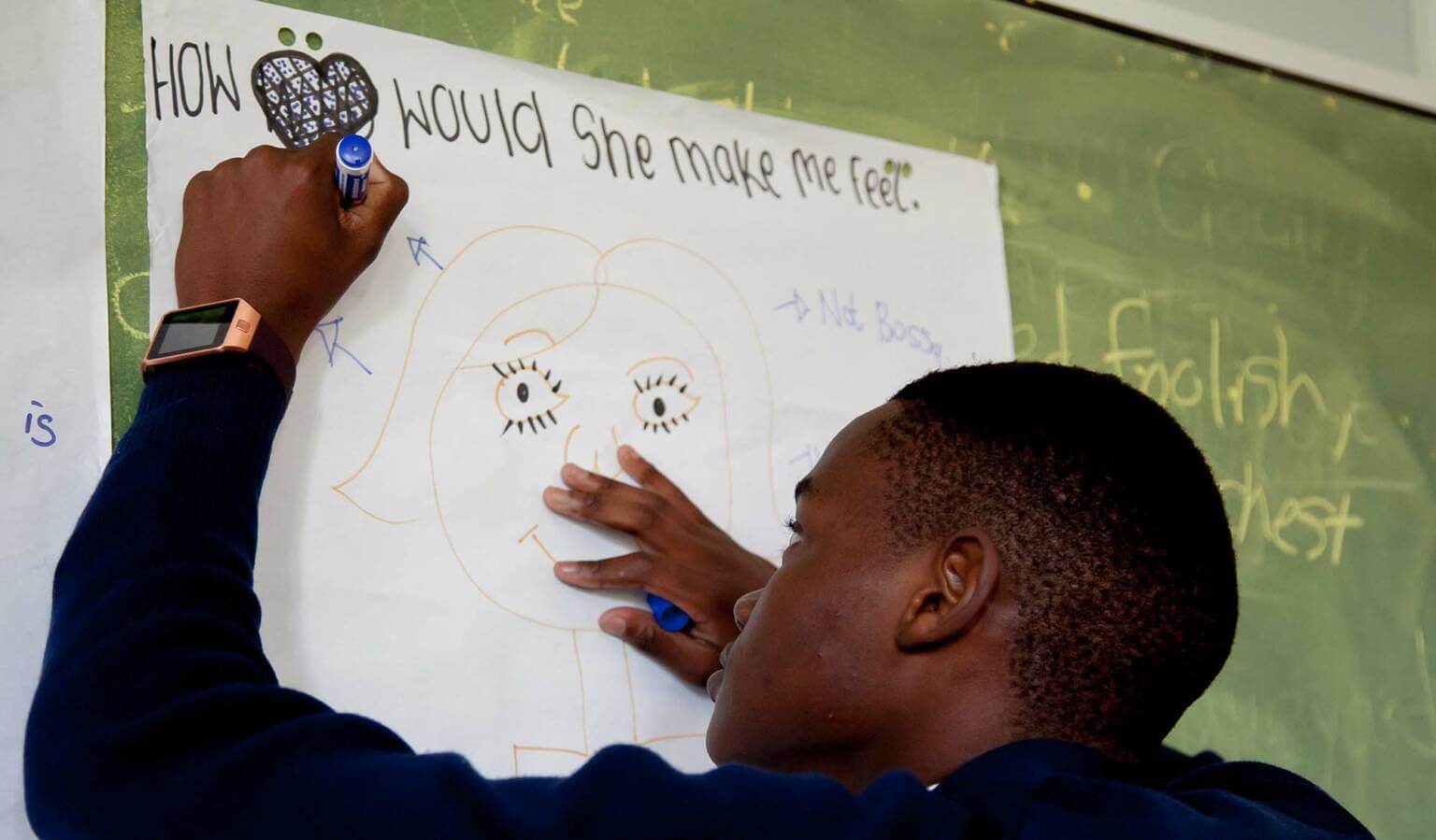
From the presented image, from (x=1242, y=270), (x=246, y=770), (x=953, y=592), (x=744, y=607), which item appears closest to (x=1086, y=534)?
(x=953, y=592)

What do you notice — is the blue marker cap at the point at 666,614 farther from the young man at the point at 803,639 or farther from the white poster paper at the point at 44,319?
the white poster paper at the point at 44,319

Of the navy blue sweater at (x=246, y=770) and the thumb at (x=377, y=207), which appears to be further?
the thumb at (x=377, y=207)

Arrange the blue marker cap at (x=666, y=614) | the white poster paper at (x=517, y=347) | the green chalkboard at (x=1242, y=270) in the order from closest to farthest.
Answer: the white poster paper at (x=517, y=347) < the blue marker cap at (x=666, y=614) < the green chalkboard at (x=1242, y=270)

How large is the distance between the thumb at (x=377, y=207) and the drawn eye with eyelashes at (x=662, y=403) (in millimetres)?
222

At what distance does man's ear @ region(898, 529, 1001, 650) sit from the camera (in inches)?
30.6

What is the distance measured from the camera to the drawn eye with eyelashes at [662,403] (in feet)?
3.35

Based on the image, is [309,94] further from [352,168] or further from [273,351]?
[273,351]

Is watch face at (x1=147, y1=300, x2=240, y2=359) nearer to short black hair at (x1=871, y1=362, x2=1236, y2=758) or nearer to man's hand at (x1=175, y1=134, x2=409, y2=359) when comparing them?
man's hand at (x1=175, y1=134, x2=409, y2=359)

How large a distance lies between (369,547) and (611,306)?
0.85 ft

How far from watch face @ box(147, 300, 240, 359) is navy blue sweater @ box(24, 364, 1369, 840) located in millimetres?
60

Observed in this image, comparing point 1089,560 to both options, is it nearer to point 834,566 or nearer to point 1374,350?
point 834,566

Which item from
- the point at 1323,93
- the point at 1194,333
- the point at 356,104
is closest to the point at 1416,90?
the point at 1323,93

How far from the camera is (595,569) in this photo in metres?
0.97

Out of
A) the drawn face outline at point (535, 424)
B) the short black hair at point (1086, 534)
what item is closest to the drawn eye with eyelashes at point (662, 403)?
the drawn face outline at point (535, 424)
